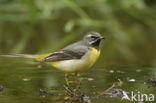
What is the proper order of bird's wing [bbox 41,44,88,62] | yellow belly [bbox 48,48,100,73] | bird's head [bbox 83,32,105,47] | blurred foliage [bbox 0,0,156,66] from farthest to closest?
blurred foliage [bbox 0,0,156,66] → bird's head [bbox 83,32,105,47] → bird's wing [bbox 41,44,88,62] → yellow belly [bbox 48,48,100,73]

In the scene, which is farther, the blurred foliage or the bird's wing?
the blurred foliage

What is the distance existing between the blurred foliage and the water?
250 cm

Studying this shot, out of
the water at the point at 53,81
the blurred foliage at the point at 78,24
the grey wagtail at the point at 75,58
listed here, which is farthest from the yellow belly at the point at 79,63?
the blurred foliage at the point at 78,24

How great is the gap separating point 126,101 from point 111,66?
2924 mm

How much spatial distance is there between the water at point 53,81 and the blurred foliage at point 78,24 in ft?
8.21

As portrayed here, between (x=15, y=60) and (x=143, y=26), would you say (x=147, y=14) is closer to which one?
(x=143, y=26)

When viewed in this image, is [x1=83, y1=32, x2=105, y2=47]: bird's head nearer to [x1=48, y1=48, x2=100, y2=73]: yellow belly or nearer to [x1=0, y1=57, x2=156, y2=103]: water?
[x1=48, y1=48, x2=100, y2=73]: yellow belly

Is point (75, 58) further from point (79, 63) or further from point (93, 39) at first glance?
point (93, 39)

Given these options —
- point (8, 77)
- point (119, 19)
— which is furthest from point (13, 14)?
point (8, 77)

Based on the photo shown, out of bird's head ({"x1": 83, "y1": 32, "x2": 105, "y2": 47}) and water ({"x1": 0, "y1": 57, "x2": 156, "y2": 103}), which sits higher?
bird's head ({"x1": 83, "y1": 32, "x2": 105, "y2": 47})

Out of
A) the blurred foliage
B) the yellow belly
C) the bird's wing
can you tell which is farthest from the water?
the blurred foliage

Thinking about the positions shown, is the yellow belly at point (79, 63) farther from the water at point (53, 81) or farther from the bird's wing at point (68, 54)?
the water at point (53, 81)

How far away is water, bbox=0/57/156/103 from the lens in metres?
6.33

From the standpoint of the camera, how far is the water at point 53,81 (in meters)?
6.33
